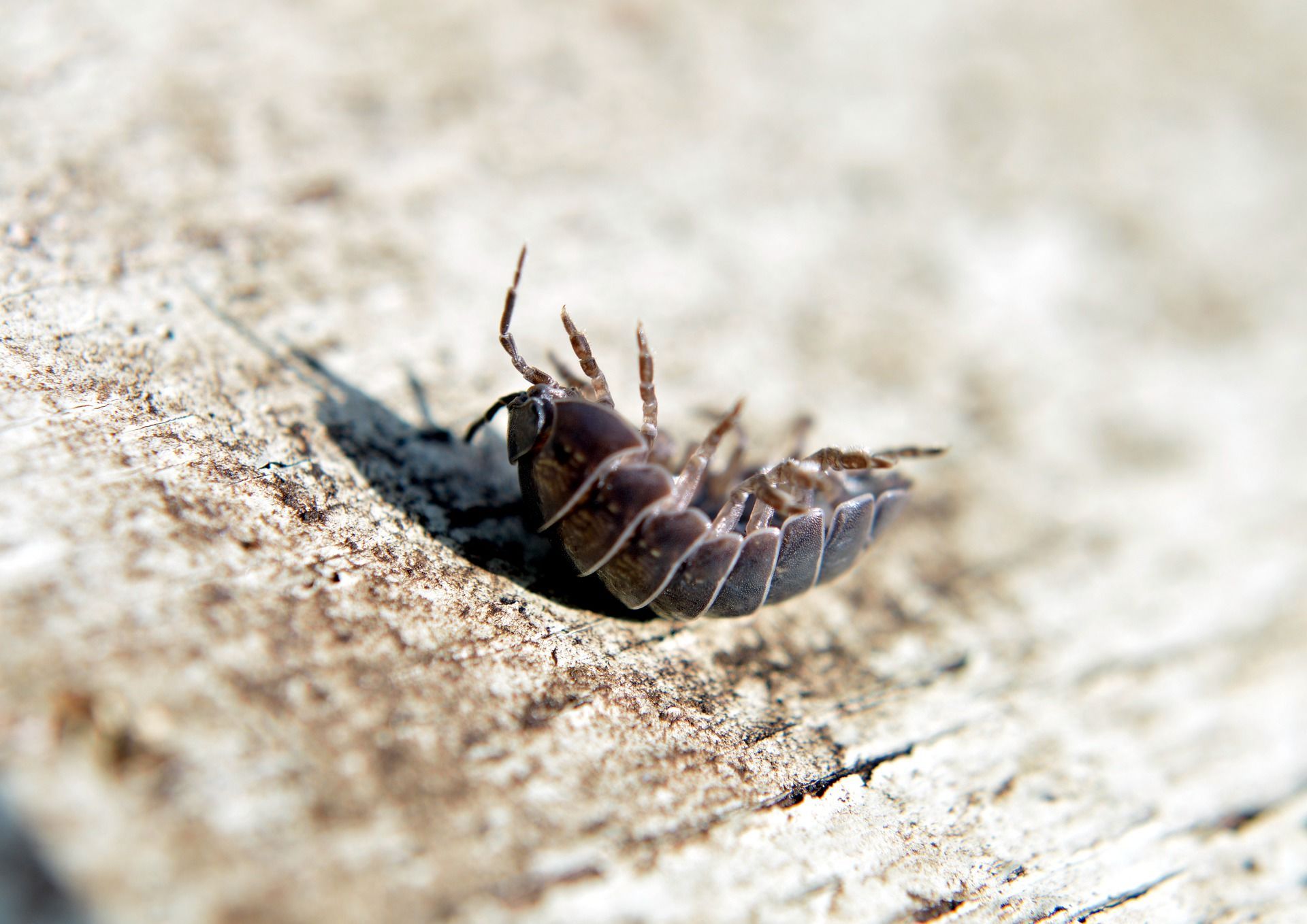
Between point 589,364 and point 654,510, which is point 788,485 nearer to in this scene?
point 654,510

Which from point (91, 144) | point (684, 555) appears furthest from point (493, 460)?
point (91, 144)

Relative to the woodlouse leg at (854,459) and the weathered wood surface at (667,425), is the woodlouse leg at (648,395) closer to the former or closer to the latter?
the weathered wood surface at (667,425)

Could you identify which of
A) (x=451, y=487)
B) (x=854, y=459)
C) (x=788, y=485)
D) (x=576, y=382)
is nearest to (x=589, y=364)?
(x=576, y=382)

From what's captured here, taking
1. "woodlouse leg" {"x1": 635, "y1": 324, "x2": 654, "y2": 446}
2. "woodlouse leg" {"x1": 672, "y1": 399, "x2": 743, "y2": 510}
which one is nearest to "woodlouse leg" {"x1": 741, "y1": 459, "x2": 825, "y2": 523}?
→ "woodlouse leg" {"x1": 672, "y1": 399, "x2": 743, "y2": 510}

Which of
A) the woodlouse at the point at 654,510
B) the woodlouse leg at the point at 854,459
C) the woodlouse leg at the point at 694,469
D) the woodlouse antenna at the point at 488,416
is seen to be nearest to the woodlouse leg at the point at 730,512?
the woodlouse at the point at 654,510

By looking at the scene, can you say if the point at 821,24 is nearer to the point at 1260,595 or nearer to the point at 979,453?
the point at 979,453

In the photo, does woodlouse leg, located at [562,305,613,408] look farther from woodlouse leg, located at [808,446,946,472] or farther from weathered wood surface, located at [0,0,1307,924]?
woodlouse leg, located at [808,446,946,472]
